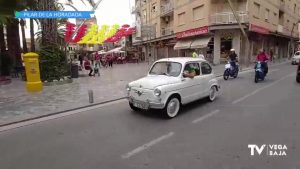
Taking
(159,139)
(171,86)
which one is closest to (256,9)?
(171,86)

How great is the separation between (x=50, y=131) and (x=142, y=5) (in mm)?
50537

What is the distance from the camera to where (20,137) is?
6.30m

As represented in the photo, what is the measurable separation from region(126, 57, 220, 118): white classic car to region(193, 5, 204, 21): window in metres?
24.1

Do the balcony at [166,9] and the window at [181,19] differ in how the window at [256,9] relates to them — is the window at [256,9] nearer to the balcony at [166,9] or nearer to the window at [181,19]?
the window at [181,19]

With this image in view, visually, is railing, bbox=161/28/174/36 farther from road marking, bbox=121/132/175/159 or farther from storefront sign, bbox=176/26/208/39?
road marking, bbox=121/132/175/159

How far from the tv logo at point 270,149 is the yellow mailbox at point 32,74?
36.9 feet

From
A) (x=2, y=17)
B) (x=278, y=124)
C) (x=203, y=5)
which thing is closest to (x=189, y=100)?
(x=278, y=124)

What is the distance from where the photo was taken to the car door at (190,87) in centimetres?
791

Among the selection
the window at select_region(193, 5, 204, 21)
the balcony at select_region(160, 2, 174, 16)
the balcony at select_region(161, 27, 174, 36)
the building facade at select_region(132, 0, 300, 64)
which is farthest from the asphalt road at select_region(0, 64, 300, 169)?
the balcony at select_region(160, 2, 174, 16)

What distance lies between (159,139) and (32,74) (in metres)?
10.1

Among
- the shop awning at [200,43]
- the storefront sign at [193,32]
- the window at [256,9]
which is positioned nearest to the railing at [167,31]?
the storefront sign at [193,32]

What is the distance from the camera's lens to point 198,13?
32.6m

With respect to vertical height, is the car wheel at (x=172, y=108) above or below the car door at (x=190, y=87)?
below

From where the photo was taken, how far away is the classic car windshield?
8.03 m
